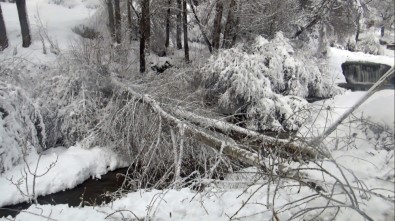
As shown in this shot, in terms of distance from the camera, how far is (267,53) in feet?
44.8

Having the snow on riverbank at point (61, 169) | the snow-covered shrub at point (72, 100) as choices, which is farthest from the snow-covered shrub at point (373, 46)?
the snow-covered shrub at point (72, 100)

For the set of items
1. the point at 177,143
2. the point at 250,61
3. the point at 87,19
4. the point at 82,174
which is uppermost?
the point at 87,19

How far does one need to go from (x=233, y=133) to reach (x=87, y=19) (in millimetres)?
13509

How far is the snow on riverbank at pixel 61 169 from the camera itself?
28.6ft

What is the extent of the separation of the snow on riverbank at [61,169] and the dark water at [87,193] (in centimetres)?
12

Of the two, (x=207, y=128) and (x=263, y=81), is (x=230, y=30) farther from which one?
(x=207, y=128)

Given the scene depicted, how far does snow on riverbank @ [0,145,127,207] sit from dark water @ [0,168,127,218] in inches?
4.7

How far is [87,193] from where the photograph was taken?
Answer: 29.9 feet

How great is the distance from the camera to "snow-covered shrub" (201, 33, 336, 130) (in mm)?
12586

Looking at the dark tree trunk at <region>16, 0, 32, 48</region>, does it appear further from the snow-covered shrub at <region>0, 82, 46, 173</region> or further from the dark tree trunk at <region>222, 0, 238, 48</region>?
the dark tree trunk at <region>222, 0, 238, 48</region>

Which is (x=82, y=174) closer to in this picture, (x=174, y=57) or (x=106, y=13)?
(x=174, y=57)

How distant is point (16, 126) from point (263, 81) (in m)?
7.33

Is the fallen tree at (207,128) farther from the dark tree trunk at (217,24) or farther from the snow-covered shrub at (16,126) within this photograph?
the dark tree trunk at (217,24)

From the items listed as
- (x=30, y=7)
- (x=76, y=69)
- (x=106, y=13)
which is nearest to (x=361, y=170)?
(x=76, y=69)
